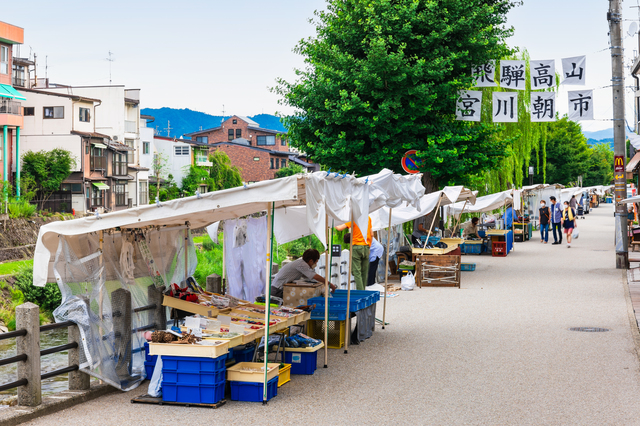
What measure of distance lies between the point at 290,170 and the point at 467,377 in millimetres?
74951

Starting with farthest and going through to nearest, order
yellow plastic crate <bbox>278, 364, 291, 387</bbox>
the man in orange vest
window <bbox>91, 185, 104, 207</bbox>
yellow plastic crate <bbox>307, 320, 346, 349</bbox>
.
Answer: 1. window <bbox>91, 185, 104, 207</bbox>
2. the man in orange vest
3. yellow plastic crate <bbox>307, 320, 346, 349</bbox>
4. yellow plastic crate <bbox>278, 364, 291, 387</bbox>

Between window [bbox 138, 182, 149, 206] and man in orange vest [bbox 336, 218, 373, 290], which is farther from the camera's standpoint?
window [bbox 138, 182, 149, 206]

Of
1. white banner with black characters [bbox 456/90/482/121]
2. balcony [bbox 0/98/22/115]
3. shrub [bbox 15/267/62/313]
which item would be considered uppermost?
balcony [bbox 0/98/22/115]

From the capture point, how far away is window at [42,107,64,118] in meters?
Answer: 52.6

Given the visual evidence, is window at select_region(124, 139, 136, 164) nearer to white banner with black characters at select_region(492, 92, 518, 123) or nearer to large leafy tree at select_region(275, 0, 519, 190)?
large leafy tree at select_region(275, 0, 519, 190)

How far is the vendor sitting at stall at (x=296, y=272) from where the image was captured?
11.4 metres

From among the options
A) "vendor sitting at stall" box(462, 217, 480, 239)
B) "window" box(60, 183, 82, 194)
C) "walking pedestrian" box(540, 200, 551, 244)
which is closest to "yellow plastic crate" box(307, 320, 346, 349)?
"vendor sitting at stall" box(462, 217, 480, 239)

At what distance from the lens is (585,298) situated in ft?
49.8

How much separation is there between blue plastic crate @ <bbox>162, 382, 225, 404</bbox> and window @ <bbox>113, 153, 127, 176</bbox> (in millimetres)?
53797

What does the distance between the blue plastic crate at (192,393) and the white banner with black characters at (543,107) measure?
13.4 metres

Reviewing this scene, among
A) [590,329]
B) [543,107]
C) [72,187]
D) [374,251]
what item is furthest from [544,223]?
[72,187]

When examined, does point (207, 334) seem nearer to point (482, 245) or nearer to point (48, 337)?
point (48, 337)

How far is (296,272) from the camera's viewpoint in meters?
11.5

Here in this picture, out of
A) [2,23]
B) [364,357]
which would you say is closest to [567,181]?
[2,23]
